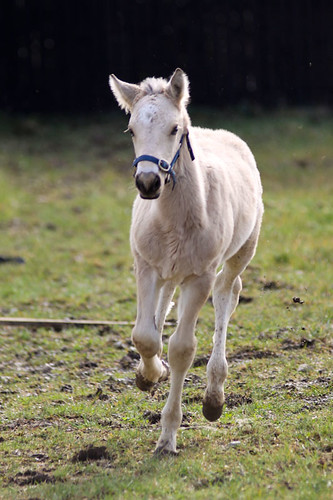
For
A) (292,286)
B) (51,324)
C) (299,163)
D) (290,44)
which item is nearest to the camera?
(51,324)

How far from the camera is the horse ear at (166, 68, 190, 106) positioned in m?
5.08

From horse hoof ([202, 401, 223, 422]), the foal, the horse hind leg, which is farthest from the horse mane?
horse hoof ([202, 401, 223, 422])

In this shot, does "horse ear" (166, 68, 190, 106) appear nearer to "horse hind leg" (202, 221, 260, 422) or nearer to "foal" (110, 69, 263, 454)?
"foal" (110, 69, 263, 454)

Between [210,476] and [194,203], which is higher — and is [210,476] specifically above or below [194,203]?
below

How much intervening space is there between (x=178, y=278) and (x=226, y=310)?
4.19 ft

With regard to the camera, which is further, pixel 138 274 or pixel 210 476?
pixel 138 274

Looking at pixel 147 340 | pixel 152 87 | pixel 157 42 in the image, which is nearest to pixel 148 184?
pixel 152 87

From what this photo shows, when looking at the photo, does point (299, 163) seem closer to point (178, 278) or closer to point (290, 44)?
point (290, 44)

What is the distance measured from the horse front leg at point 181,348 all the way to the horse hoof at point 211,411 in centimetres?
29

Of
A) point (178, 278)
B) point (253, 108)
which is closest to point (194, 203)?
point (178, 278)

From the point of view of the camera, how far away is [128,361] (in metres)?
7.25

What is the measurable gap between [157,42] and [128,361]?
40.5ft

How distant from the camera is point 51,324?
826 cm

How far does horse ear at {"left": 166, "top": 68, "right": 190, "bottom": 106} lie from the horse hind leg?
178 centimetres
